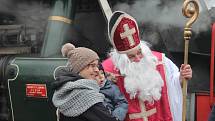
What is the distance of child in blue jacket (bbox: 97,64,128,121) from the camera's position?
249cm

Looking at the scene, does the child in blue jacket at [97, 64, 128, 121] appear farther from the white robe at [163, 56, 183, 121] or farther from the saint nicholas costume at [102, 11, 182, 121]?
the white robe at [163, 56, 183, 121]

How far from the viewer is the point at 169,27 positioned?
418 cm

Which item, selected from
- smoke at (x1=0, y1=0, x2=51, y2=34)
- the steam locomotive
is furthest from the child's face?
smoke at (x1=0, y1=0, x2=51, y2=34)

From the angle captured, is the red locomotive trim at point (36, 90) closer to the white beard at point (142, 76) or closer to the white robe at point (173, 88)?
the white beard at point (142, 76)

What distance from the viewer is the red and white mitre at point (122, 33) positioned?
2684mm

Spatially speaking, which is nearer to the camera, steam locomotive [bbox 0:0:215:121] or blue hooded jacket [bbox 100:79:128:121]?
blue hooded jacket [bbox 100:79:128:121]

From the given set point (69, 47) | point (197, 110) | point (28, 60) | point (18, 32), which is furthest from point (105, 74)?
point (18, 32)

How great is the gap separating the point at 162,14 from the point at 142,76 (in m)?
1.61

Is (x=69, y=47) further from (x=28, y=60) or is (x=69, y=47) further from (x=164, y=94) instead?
(x=28, y=60)

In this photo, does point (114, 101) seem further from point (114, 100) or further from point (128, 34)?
point (128, 34)

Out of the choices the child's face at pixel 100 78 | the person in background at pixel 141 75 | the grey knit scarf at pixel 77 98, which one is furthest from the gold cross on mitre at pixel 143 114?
the grey knit scarf at pixel 77 98

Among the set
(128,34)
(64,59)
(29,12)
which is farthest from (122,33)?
(29,12)

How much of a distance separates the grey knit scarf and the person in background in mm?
496

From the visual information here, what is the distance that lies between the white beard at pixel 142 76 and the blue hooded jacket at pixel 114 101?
0.13 m
